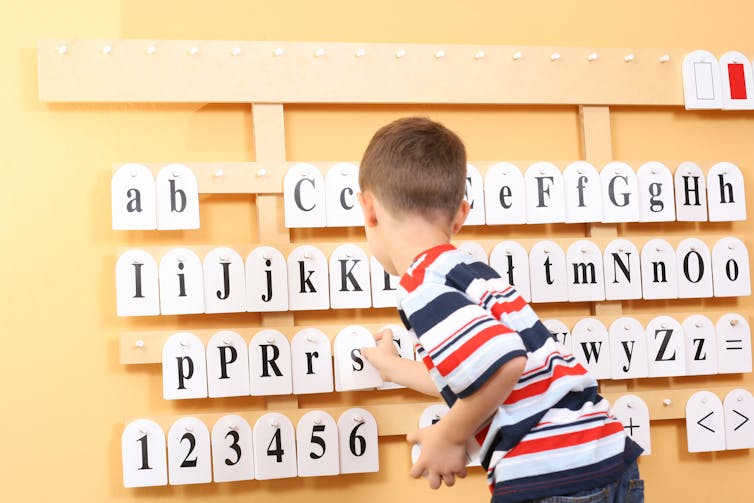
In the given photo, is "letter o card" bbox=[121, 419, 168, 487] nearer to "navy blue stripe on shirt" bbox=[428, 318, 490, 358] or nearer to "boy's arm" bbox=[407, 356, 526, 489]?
"boy's arm" bbox=[407, 356, 526, 489]

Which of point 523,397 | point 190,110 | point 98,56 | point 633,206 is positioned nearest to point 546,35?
point 633,206

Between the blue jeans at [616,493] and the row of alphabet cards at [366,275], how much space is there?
558mm

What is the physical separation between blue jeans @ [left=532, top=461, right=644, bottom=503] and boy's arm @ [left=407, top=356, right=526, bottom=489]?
0.09 m

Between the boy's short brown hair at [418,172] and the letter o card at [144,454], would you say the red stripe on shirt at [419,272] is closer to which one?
the boy's short brown hair at [418,172]

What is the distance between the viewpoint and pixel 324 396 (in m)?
1.48

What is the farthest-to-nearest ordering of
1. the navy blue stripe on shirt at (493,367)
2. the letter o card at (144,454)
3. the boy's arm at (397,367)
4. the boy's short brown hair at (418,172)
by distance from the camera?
the letter o card at (144,454), the boy's arm at (397,367), the boy's short brown hair at (418,172), the navy blue stripe on shirt at (493,367)

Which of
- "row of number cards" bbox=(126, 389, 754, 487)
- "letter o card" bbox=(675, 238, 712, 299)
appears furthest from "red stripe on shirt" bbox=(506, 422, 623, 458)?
"letter o card" bbox=(675, 238, 712, 299)

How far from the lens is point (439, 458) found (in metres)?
0.94

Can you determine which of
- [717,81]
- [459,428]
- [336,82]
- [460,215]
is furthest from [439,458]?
[717,81]

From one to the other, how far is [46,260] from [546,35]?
896 mm

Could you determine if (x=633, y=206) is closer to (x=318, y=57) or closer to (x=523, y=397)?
(x=318, y=57)

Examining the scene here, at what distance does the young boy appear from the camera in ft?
2.91

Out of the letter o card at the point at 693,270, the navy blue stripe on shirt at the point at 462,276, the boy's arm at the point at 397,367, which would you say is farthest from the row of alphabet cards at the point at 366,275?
the navy blue stripe on shirt at the point at 462,276

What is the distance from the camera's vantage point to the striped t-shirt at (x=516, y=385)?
890 mm
